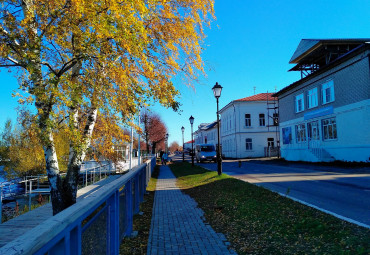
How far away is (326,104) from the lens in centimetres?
2478

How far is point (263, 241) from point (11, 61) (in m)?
6.53

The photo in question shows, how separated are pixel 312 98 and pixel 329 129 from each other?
4.15 meters

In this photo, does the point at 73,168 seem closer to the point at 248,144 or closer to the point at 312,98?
the point at 312,98

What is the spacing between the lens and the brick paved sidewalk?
16.4ft

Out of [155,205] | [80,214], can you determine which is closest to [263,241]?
[80,214]

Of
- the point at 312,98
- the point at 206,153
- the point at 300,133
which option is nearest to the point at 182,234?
the point at 312,98

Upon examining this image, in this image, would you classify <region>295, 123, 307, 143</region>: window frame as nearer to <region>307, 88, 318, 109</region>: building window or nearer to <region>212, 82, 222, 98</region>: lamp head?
<region>307, 88, 318, 109</region>: building window

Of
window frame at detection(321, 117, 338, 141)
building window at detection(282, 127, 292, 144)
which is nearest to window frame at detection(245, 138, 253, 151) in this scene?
building window at detection(282, 127, 292, 144)

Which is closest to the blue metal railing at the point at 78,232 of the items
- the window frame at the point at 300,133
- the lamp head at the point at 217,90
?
the lamp head at the point at 217,90

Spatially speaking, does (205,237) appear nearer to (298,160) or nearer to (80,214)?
(80,214)

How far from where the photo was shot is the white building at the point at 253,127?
46316mm

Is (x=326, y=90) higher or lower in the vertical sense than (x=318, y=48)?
lower

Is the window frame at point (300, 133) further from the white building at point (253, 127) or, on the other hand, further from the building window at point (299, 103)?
the white building at point (253, 127)

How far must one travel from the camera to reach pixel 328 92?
24.6 metres
